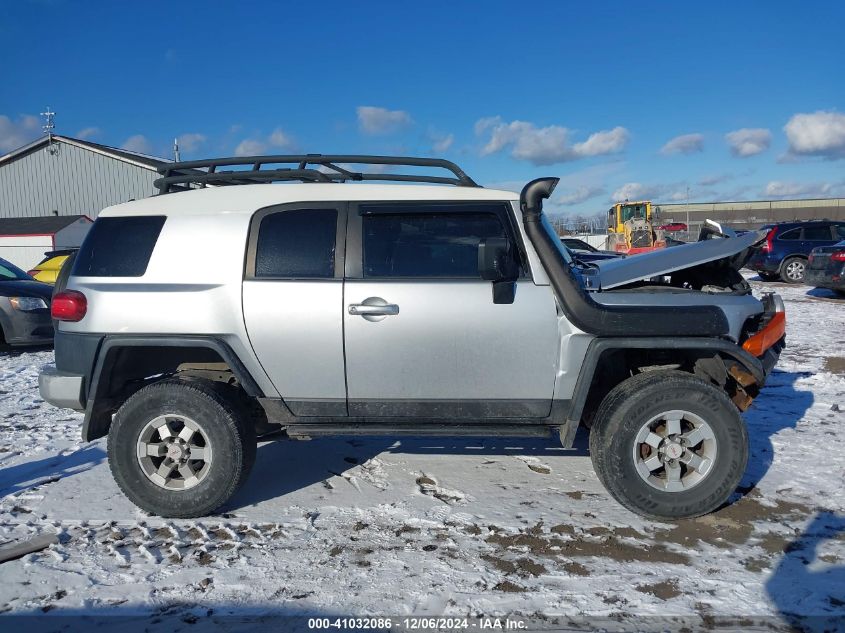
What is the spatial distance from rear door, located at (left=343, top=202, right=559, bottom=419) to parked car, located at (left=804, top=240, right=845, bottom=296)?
12.0m

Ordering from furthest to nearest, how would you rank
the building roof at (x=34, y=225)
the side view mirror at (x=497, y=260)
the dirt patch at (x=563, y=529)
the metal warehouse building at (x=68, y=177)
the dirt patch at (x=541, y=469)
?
1. the metal warehouse building at (x=68, y=177)
2. the building roof at (x=34, y=225)
3. the dirt patch at (x=541, y=469)
4. the dirt patch at (x=563, y=529)
5. the side view mirror at (x=497, y=260)

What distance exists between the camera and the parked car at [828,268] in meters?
12.9

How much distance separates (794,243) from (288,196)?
665 inches

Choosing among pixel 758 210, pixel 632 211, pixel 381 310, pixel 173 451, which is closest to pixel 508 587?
pixel 381 310

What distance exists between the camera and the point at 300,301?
3.72 meters

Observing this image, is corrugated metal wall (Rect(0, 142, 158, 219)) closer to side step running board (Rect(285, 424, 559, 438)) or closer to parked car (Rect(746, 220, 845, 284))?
parked car (Rect(746, 220, 845, 284))

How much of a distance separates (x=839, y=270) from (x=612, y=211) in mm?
20096

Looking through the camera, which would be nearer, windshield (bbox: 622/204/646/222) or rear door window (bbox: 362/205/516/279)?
rear door window (bbox: 362/205/516/279)

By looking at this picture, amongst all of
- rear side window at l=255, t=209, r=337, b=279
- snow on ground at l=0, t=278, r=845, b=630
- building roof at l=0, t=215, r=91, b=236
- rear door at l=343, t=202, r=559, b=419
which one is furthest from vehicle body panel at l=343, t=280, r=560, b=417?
building roof at l=0, t=215, r=91, b=236

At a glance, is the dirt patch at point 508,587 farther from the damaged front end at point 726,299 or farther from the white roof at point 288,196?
the white roof at point 288,196

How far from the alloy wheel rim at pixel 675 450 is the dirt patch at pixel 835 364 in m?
4.54

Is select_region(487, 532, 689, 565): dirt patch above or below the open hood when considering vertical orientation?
below

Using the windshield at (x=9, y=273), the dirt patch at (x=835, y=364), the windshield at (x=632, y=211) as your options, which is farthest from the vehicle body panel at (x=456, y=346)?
the windshield at (x=632, y=211)

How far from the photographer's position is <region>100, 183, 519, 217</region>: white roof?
12.7 feet
